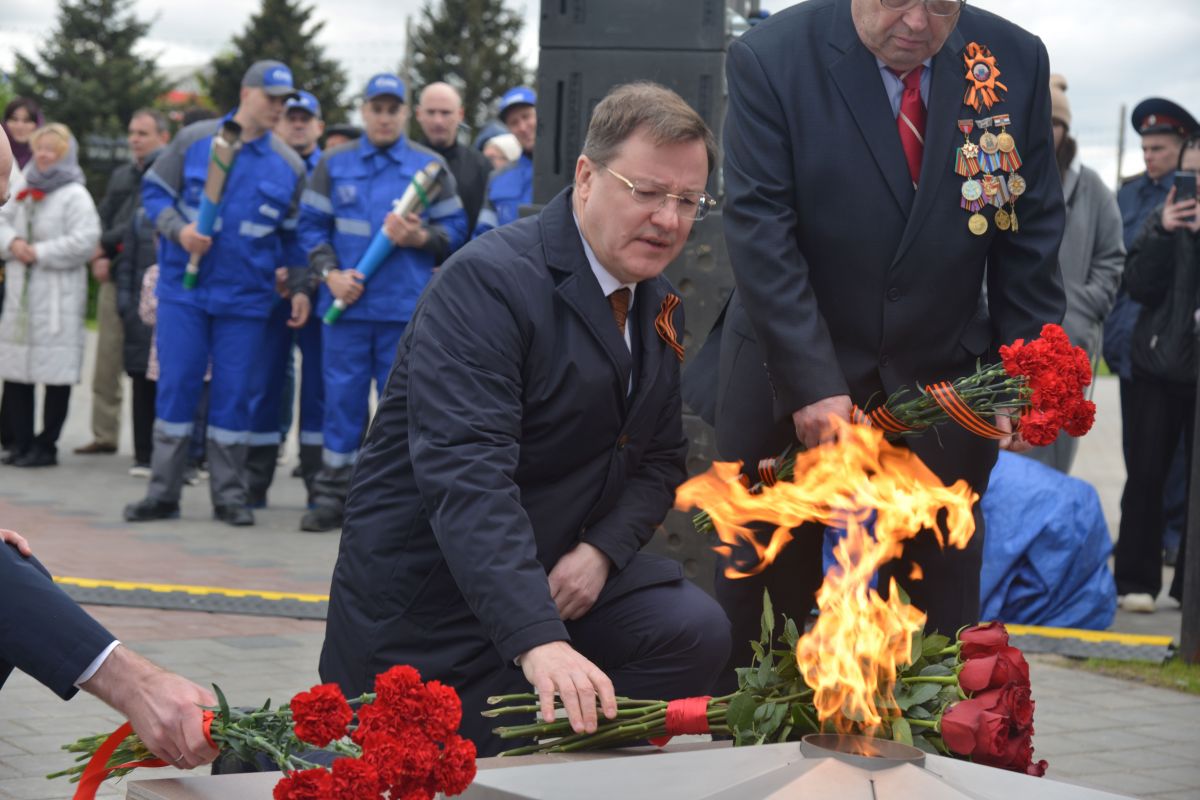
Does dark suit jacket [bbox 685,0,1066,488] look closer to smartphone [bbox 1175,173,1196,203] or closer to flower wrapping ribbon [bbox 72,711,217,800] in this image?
flower wrapping ribbon [bbox 72,711,217,800]

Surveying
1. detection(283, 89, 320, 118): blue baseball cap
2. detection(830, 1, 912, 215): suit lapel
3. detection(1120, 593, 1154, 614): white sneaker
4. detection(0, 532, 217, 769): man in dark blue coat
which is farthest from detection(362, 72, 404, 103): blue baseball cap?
detection(0, 532, 217, 769): man in dark blue coat

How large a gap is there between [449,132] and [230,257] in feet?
5.64

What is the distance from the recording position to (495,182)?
9.41 meters

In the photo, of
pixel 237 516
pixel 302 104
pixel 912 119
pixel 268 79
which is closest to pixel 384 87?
pixel 268 79

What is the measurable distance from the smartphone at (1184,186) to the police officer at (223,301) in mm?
4617

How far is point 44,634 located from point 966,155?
227 cm

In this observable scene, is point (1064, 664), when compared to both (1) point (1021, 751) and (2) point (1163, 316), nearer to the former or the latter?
(2) point (1163, 316)

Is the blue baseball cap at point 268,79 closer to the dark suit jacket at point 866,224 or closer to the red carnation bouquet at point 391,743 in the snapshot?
the dark suit jacket at point 866,224

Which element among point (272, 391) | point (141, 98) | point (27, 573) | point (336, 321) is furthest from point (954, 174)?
point (141, 98)

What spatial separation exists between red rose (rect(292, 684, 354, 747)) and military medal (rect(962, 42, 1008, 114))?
222cm

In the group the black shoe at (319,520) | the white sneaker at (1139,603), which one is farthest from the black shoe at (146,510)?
the white sneaker at (1139,603)

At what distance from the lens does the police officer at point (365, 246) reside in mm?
8844

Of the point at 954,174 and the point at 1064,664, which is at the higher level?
the point at 954,174

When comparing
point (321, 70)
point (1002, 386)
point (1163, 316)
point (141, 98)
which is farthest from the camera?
point (321, 70)
